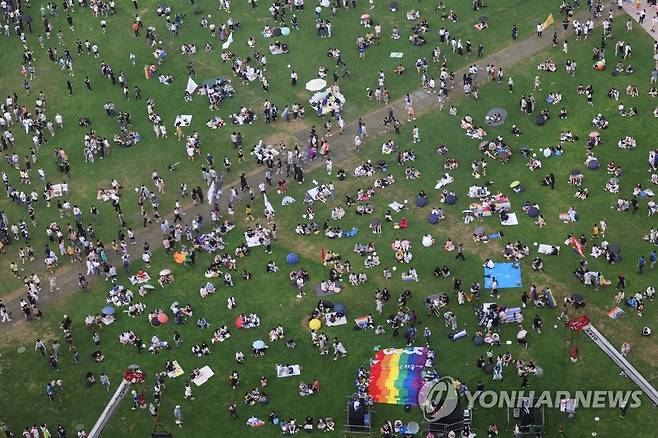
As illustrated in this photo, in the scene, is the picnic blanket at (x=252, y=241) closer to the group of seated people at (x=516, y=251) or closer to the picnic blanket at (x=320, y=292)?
the picnic blanket at (x=320, y=292)

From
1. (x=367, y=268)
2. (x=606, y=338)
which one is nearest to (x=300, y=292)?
(x=367, y=268)

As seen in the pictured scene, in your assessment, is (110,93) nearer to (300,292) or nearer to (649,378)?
(300,292)

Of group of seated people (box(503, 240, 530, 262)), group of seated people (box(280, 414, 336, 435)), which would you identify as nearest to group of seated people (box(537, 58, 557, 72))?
group of seated people (box(503, 240, 530, 262))

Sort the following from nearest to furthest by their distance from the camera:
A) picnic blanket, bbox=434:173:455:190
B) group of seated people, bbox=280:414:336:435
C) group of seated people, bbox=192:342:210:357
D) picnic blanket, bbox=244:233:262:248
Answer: group of seated people, bbox=280:414:336:435
group of seated people, bbox=192:342:210:357
picnic blanket, bbox=244:233:262:248
picnic blanket, bbox=434:173:455:190

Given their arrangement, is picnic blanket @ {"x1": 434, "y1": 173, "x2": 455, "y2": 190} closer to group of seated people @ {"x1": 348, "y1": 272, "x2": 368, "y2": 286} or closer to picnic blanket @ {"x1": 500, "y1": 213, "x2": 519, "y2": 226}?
picnic blanket @ {"x1": 500, "y1": 213, "x2": 519, "y2": 226}

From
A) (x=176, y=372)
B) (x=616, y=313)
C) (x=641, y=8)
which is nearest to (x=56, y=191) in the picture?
(x=176, y=372)

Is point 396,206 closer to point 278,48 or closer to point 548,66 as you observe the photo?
point 548,66
